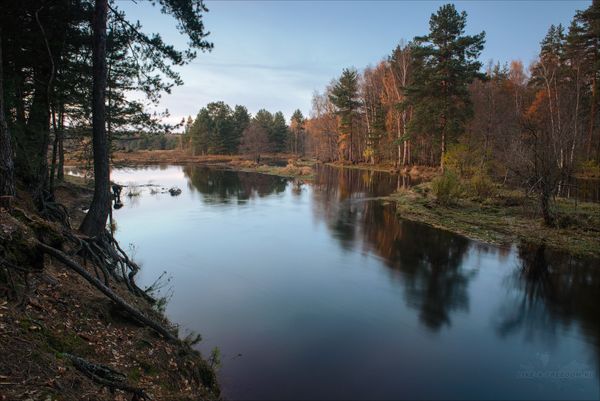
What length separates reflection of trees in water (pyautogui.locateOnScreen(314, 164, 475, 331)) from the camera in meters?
11.1

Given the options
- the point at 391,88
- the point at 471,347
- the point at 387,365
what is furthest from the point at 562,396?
the point at 391,88

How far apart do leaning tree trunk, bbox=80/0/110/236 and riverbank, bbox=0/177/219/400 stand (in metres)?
2.74

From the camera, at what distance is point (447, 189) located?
23.7m

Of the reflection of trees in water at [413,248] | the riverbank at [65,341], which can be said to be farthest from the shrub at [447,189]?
the riverbank at [65,341]

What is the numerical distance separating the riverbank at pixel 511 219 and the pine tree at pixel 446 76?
12.8 m

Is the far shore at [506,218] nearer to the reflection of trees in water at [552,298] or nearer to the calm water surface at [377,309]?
the calm water surface at [377,309]

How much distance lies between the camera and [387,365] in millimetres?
7957

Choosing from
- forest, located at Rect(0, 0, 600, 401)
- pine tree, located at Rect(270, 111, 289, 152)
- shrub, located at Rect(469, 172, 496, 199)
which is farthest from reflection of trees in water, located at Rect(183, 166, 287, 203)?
pine tree, located at Rect(270, 111, 289, 152)

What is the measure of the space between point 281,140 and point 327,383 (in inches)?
3587

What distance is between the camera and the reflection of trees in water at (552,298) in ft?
31.2

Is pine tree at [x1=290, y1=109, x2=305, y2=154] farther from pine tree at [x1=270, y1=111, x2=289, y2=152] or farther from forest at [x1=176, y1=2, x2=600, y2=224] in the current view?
forest at [x1=176, y1=2, x2=600, y2=224]

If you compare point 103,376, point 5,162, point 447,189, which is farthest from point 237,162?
point 103,376

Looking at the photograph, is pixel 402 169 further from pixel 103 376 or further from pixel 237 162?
pixel 103 376

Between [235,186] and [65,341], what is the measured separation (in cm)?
3337
